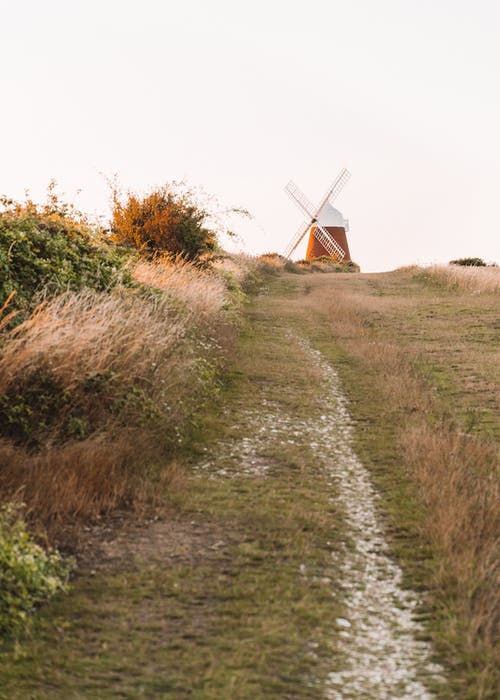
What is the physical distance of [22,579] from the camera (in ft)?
18.8

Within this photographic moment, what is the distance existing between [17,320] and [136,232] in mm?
15102

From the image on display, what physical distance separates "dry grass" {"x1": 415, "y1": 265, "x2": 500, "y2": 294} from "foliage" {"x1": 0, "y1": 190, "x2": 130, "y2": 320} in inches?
813

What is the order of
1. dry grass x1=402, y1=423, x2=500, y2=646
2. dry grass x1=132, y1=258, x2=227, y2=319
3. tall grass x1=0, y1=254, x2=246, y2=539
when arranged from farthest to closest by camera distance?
dry grass x1=132, y1=258, x2=227, y2=319 < tall grass x1=0, y1=254, x2=246, y2=539 < dry grass x1=402, y1=423, x2=500, y2=646

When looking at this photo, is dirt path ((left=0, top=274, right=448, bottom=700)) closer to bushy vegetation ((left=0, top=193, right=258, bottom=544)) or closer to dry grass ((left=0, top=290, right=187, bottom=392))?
bushy vegetation ((left=0, top=193, right=258, bottom=544))

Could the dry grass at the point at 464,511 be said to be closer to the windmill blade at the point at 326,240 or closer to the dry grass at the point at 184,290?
the dry grass at the point at 184,290

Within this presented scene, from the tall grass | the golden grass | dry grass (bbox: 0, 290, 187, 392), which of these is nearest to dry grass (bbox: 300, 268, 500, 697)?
the golden grass

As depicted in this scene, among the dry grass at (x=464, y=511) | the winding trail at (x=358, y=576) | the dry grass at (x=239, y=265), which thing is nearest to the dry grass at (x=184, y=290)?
the winding trail at (x=358, y=576)

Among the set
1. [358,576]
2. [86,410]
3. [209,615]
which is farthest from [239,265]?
[209,615]

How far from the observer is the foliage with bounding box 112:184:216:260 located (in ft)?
83.0

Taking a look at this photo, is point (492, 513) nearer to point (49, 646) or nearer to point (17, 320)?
point (49, 646)

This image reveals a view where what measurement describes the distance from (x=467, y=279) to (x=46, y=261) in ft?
83.7

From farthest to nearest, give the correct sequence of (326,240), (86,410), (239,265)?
(326,240)
(239,265)
(86,410)

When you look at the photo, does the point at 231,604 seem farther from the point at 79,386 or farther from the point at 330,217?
the point at 330,217

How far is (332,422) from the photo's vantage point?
1167cm
